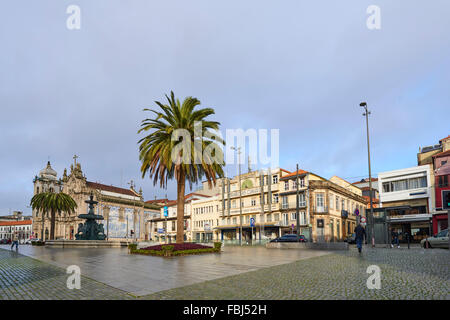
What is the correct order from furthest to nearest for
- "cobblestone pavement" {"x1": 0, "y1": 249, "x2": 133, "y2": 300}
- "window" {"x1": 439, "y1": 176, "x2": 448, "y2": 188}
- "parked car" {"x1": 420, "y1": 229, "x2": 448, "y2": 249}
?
"window" {"x1": 439, "y1": 176, "x2": 448, "y2": 188}, "parked car" {"x1": 420, "y1": 229, "x2": 448, "y2": 249}, "cobblestone pavement" {"x1": 0, "y1": 249, "x2": 133, "y2": 300}

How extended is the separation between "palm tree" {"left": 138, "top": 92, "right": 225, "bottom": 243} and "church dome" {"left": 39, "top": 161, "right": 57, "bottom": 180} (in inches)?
4148

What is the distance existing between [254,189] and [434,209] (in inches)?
1179

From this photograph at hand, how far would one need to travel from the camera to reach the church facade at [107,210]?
93750 millimetres

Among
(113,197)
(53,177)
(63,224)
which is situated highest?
(53,177)

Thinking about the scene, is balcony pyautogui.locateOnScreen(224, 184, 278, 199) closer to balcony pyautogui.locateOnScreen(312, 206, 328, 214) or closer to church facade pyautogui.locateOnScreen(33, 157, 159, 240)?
balcony pyautogui.locateOnScreen(312, 206, 328, 214)

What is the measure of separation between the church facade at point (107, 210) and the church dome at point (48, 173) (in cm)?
1460

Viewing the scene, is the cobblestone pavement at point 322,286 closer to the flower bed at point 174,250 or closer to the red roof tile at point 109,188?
the flower bed at point 174,250

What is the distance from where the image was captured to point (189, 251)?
898 inches

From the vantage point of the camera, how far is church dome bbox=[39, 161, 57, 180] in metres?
116

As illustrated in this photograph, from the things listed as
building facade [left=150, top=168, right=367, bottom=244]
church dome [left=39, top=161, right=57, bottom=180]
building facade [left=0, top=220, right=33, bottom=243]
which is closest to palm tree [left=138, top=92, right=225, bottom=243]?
building facade [left=150, top=168, right=367, bottom=244]
